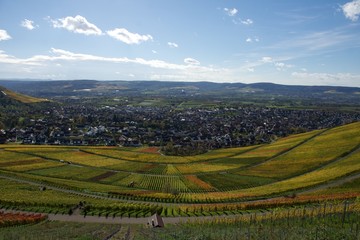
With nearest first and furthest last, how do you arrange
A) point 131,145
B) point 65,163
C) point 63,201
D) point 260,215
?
point 260,215 < point 63,201 < point 65,163 < point 131,145

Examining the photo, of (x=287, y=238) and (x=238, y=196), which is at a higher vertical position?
(x=287, y=238)

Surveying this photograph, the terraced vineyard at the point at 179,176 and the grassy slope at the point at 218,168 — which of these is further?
the grassy slope at the point at 218,168

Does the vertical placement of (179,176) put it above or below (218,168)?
below

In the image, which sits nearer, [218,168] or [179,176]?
[179,176]

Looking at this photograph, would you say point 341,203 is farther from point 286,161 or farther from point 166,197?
Answer: point 286,161

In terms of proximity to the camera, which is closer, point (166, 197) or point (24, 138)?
point (166, 197)

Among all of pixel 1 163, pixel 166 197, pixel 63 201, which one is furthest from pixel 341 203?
pixel 1 163

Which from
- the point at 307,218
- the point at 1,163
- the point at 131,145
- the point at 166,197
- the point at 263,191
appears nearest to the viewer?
the point at 307,218

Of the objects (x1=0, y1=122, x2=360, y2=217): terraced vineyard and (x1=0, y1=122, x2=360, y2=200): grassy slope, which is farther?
(x1=0, y1=122, x2=360, y2=200): grassy slope
